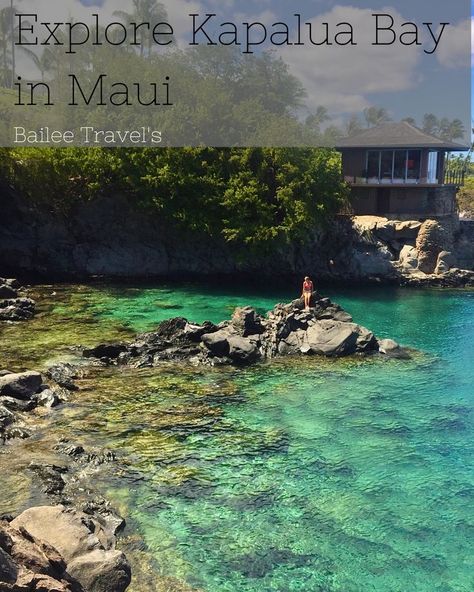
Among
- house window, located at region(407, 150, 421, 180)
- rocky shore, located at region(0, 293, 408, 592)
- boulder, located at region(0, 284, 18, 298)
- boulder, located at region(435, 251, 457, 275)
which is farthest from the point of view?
house window, located at region(407, 150, 421, 180)

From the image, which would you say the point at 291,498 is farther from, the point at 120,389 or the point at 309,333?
the point at 309,333

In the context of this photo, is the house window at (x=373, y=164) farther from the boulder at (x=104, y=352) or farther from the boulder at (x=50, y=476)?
Answer: the boulder at (x=50, y=476)

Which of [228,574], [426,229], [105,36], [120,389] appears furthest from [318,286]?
[228,574]

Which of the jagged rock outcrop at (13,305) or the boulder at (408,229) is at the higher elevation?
the boulder at (408,229)

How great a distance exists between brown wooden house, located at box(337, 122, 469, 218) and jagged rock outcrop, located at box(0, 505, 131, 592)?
44414mm

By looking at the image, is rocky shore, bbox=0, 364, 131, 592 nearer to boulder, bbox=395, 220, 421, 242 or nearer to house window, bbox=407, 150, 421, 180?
boulder, bbox=395, 220, 421, 242

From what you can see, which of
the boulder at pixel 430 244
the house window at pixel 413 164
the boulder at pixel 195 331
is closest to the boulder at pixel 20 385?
the boulder at pixel 195 331

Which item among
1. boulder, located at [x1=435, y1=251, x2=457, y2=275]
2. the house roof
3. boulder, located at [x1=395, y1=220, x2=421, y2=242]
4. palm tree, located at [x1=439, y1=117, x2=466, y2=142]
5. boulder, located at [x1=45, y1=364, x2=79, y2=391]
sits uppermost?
palm tree, located at [x1=439, y1=117, x2=466, y2=142]

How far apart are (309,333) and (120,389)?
34.7 feet

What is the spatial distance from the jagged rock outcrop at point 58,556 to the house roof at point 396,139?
44.3m

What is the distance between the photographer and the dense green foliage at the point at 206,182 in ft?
146

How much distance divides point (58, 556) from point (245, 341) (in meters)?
17.5

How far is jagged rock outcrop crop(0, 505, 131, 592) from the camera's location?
30.1ft

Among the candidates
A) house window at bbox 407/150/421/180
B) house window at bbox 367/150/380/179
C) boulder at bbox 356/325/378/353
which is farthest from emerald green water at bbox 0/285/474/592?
house window at bbox 367/150/380/179
